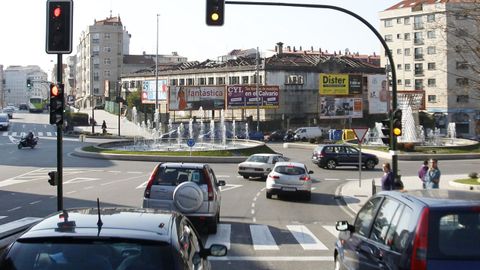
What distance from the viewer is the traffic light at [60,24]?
1313 cm

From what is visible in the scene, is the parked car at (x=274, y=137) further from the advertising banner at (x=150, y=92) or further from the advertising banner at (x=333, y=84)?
the advertising banner at (x=150, y=92)

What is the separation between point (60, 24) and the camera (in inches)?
520

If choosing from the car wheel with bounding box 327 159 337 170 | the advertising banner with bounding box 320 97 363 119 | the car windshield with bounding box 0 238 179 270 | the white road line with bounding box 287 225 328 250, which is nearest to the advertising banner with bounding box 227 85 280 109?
the advertising banner with bounding box 320 97 363 119

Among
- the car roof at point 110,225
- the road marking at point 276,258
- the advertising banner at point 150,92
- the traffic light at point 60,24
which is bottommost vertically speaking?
the road marking at point 276,258

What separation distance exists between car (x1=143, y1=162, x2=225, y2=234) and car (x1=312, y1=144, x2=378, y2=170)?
25.7m

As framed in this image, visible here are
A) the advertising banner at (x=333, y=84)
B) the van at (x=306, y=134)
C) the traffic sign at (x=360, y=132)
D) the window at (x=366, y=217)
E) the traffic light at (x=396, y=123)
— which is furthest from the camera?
the advertising banner at (x=333, y=84)

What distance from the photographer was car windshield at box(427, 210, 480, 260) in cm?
521

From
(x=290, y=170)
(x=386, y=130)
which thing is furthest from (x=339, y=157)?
(x=386, y=130)

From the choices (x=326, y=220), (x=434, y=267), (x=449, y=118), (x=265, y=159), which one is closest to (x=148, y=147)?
(x=265, y=159)

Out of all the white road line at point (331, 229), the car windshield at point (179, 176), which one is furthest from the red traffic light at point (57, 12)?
the white road line at point (331, 229)

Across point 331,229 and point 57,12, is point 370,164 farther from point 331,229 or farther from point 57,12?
point 57,12

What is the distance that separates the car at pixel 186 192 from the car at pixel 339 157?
2571 cm

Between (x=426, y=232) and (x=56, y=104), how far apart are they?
10.1 meters

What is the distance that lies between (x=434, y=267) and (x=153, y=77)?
11244 cm
